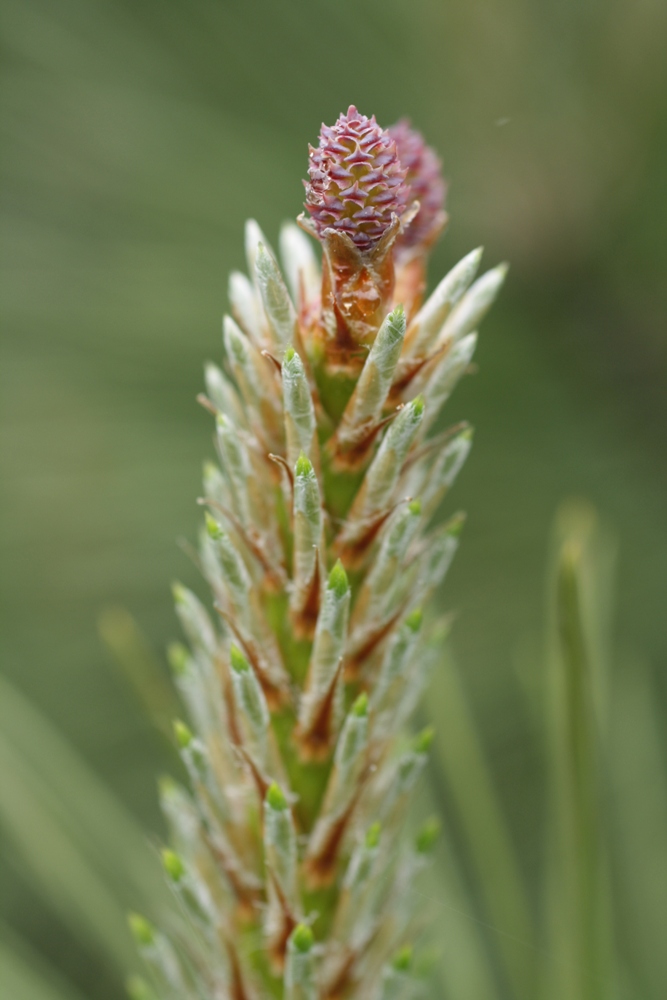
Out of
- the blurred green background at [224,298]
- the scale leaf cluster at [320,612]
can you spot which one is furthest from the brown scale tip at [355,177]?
the blurred green background at [224,298]

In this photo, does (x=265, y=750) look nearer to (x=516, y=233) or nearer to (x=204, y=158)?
(x=516, y=233)

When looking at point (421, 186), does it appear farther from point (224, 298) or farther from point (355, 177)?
point (224, 298)

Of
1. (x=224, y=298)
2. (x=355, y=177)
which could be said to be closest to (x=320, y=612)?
(x=355, y=177)

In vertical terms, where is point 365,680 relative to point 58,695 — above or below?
below

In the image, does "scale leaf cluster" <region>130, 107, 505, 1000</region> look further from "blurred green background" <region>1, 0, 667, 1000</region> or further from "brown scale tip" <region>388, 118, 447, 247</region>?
"blurred green background" <region>1, 0, 667, 1000</region>

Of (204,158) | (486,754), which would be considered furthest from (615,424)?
(204,158)

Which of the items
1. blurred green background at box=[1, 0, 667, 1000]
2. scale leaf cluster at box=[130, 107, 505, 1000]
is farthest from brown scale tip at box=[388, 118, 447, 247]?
blurred green background at box=[1, 0, 667, 1000]

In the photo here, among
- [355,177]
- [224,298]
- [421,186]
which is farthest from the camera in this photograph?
[224,298]
